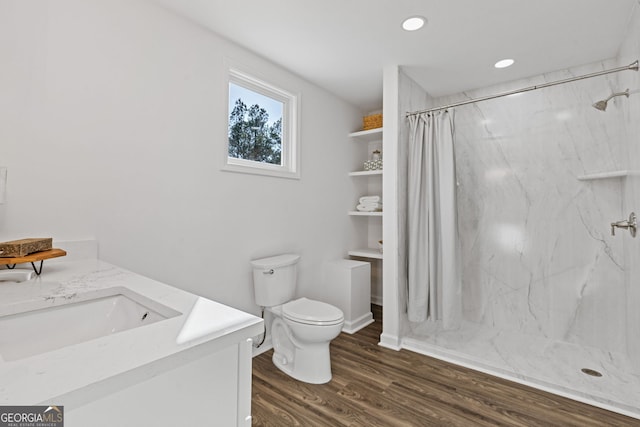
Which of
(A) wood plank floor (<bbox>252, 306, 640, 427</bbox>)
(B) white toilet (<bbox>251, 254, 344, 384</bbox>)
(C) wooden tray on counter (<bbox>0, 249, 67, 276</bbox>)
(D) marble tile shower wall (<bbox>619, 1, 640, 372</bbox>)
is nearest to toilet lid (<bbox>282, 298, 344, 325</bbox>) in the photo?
(B) white toilet (<bbox>251, 254, 344, 384</bbox>)

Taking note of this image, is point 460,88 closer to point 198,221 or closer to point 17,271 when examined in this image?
point 198,221

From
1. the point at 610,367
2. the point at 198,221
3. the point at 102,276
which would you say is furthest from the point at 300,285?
the point at 610,367

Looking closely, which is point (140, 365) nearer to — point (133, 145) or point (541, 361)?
point (133, 145)

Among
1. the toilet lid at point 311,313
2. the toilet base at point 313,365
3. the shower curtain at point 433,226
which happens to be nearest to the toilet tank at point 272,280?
the toilet lid at point 311,313

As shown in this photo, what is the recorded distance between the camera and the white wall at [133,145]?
1353 mm

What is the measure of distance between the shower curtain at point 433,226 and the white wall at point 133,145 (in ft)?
3.69

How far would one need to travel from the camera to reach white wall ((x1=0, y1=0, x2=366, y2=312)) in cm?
135

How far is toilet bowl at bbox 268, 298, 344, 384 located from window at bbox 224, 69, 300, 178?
1102 millimetres

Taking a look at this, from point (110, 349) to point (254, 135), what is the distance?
208 centimetres

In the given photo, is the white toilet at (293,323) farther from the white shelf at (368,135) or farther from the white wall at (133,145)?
the white shelf at (368,135)

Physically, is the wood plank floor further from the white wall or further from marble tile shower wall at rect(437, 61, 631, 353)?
marble tile shower wall at rect(437, 61, 631, 353)

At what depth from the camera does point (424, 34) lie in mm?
2072

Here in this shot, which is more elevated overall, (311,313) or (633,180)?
(633,180)

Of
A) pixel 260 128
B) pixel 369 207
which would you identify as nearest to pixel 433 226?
pixel 369 207
